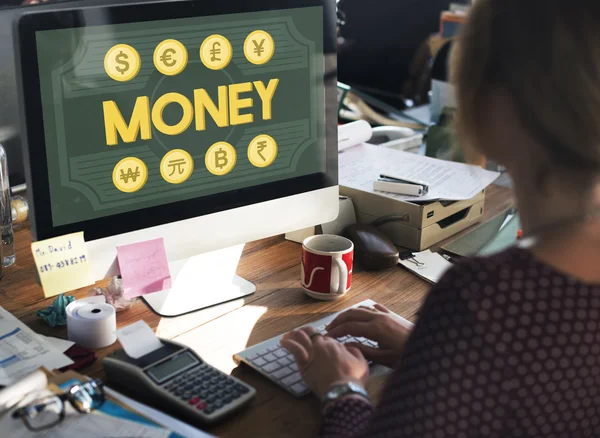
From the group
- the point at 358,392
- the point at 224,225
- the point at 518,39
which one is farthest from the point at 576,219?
the point at 224,225

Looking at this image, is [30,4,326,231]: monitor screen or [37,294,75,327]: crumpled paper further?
[37,294,75,327]: crumpled paper

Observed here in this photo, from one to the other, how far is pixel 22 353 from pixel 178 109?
0.43 metres

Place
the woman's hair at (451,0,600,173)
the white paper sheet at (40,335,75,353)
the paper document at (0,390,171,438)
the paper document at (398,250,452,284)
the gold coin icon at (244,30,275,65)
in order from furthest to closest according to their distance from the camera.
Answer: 1. the paper document at (398,250,452,284)
2. the gold coin icon at (244,30,275,65)
3. the white paper sheet at (40,335,75,353)
4. the paper document at (0,390,171,438)
5. the woman's hair at (451,0,600,173)

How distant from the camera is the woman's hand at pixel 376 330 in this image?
3.64 ft

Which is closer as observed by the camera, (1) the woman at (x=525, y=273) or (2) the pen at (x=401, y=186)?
(1) the woman at (x=525, y=273)

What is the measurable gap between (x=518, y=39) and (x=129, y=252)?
708 millimetres

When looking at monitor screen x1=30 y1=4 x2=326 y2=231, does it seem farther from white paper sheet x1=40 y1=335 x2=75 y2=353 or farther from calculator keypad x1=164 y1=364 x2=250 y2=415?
calculator keypad x1=164 y1=364 x2=250 y2=415

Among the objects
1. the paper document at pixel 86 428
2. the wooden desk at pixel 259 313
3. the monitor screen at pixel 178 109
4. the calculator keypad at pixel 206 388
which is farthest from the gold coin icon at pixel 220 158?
the paper document at pixel 86 428

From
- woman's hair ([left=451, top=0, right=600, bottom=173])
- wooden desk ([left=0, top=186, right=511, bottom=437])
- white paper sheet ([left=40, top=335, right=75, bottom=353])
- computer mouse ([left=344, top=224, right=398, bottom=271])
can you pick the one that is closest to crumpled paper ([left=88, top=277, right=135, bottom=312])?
wooden desk ([left=0, top=186, right=511, bottom=437])

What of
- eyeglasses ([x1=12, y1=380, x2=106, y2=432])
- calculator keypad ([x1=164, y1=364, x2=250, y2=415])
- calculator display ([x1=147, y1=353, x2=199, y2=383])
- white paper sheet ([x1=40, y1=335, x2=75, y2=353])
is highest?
eyeglasses ([x1=12, y1=380, x2=106, y2=432])

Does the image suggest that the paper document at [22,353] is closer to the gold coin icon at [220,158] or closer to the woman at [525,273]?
the gold coin icon at [220,158]

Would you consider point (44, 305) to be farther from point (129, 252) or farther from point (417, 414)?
point (417, 414)

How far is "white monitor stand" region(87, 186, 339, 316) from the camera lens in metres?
1.18

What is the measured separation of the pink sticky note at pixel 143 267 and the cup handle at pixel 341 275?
0.95 ft
